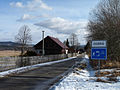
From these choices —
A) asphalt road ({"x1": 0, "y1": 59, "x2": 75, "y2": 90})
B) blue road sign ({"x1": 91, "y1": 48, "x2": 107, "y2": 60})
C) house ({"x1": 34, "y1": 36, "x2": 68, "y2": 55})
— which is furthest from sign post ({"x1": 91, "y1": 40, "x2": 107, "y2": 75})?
house ({"x1": 34, "y1": 36, "x2": 68, "y2": 55})

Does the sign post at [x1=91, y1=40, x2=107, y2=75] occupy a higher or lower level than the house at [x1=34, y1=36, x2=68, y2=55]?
lower

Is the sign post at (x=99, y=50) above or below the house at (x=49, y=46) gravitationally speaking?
below

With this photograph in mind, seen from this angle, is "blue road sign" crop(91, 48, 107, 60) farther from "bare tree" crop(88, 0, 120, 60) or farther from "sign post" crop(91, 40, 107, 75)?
"bare tree" crop(88, 0, 120, 60)

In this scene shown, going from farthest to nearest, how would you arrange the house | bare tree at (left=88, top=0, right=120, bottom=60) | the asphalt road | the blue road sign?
the house
bare tree at (left=88, top=0, right=120, bottom=60)
the blue road sign
the asphalt road

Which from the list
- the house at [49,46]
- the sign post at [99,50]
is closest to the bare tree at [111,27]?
the sign post at [99,50]

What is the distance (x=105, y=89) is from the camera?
8773mm

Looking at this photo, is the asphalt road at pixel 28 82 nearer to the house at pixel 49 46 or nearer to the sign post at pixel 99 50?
the sign post at pixel 99 50

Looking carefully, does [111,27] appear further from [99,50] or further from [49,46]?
[49,46]

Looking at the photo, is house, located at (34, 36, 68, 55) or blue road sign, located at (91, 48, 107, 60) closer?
blue road sign, located at (91, 48, 107, 60)

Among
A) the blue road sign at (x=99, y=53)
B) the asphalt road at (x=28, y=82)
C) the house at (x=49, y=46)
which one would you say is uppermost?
the house at (x=49, y=46)

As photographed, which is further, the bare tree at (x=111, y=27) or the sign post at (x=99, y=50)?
the bare tree at (x=111, y=27)

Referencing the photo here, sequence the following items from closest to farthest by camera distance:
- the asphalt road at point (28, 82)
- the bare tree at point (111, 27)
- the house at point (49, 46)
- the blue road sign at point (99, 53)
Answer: the asphalt road at point (28, 82) → the blue road sign at point (99, 53) → the bare tree at point (111, 27) → the house at point (49, 46)

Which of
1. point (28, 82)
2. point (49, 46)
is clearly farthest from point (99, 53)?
point (49, 46)

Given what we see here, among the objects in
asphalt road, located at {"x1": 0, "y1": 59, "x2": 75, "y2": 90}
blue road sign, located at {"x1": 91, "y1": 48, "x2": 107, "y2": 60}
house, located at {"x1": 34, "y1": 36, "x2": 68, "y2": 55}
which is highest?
house, located at {"x1": 34, "y1": 36, "x2": 68, "y2": 55}
